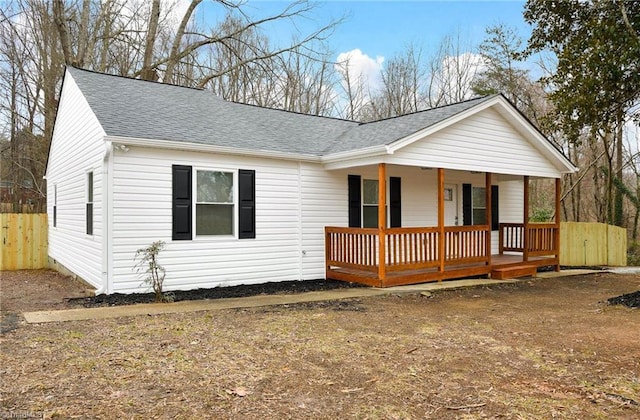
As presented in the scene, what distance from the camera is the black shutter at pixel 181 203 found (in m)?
8.38

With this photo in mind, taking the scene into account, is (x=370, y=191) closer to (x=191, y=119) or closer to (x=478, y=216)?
(x=478, y=216)

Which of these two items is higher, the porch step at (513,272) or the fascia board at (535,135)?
the fascia board at (535,135)

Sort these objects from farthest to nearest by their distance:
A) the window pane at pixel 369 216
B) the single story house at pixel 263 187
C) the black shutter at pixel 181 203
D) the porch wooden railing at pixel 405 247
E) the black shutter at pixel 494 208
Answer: the black shutter at pixel 494 208 → the window pane at pixel 369 216 → the porch wooden railing at pixel 405 247 → the black shutter at pixel 181 203 → the single story house at pixel 263 187

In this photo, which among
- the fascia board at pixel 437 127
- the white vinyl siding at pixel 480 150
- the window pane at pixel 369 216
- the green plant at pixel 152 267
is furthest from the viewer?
the window pane at pixel 369 216

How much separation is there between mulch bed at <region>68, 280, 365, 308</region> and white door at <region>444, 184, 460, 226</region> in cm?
446

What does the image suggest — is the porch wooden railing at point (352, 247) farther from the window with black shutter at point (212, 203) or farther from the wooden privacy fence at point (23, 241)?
the wooden privacy fence at point (23, 241)

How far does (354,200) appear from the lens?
1076 centimetres

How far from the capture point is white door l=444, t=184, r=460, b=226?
507 inches

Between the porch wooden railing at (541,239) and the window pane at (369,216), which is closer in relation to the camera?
the window pane at (369,216)

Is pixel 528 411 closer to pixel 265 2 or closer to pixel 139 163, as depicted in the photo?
pixel 139 163

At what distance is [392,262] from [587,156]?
1737cm

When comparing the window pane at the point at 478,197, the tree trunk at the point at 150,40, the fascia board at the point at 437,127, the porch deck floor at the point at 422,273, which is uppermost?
the tree trunk at the point at 150,40

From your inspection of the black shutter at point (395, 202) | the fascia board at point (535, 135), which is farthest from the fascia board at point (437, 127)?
the black shutter at point (395, 202)

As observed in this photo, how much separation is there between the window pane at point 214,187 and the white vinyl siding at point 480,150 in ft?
10.3
